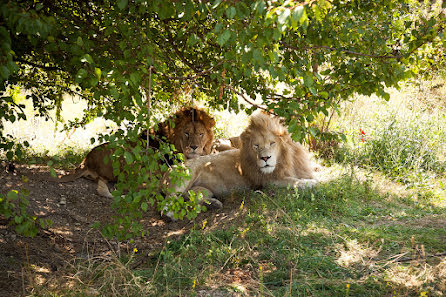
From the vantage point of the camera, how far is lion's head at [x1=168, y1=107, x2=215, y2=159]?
6.66 metres

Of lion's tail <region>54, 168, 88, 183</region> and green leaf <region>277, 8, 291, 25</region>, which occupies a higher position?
green leaf <region>277, 8, 291, 25</region>

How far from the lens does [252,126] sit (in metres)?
5.64

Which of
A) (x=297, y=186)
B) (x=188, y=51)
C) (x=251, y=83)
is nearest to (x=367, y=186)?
(x=297, y=186)

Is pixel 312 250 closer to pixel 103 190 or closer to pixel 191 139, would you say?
pixel 191 139

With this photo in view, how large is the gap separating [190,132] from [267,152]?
5.25 ft

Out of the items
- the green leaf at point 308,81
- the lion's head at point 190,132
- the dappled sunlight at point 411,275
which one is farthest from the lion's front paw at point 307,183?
the green leaf at point 308,81

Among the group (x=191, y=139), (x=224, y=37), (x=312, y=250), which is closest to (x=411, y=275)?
(x=312, y=250)

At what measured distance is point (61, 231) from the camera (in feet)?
16.9

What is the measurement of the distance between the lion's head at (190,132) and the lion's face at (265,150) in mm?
1323

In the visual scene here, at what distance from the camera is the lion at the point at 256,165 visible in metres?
5.55

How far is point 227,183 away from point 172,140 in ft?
4.15

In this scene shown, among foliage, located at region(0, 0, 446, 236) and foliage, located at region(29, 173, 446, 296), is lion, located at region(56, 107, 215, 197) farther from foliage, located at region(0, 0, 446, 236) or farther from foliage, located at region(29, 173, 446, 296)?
foliage, located at region(29, 173, 446, 296)

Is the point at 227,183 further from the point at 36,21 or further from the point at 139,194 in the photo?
the point at 36,21

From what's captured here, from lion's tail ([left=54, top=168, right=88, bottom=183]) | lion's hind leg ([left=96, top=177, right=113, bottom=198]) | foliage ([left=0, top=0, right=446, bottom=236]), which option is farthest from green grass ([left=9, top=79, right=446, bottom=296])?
lion's tail ([left=54, top=168, right=88, bottom=183])
